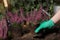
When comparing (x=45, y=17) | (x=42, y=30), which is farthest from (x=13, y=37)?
(x=45, y=17)

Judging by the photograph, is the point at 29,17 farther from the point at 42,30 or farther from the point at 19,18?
the point at 42,30

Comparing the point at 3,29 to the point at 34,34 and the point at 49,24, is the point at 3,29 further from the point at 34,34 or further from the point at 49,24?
the point at 49,24

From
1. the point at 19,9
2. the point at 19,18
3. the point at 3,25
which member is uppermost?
the point at 19,9

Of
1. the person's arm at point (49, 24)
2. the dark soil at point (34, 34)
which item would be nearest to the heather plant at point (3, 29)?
the dark soil at point (34, 34)

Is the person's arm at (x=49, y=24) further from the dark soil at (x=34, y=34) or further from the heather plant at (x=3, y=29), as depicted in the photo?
the heather plant at (x=3, y=29)

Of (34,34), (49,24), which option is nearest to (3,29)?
(34,34)

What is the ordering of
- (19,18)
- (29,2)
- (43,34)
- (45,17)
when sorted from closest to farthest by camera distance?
(43,34) < (19,18) < (45,17) < (29,2)

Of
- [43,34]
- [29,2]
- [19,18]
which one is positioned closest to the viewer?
[43,34]

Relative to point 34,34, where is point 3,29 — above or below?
above

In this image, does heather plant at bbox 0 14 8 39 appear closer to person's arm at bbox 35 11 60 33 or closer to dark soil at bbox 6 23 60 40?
dark soil at bbox 6 23 60 40

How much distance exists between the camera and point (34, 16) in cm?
391

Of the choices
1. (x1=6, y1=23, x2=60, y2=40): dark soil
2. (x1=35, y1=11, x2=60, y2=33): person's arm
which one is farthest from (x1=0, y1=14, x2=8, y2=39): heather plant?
(x1=35, y1=11, x2=60, y2=33): person's arm

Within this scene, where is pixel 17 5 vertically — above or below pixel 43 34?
above

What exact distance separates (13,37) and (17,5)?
106 centimetres
